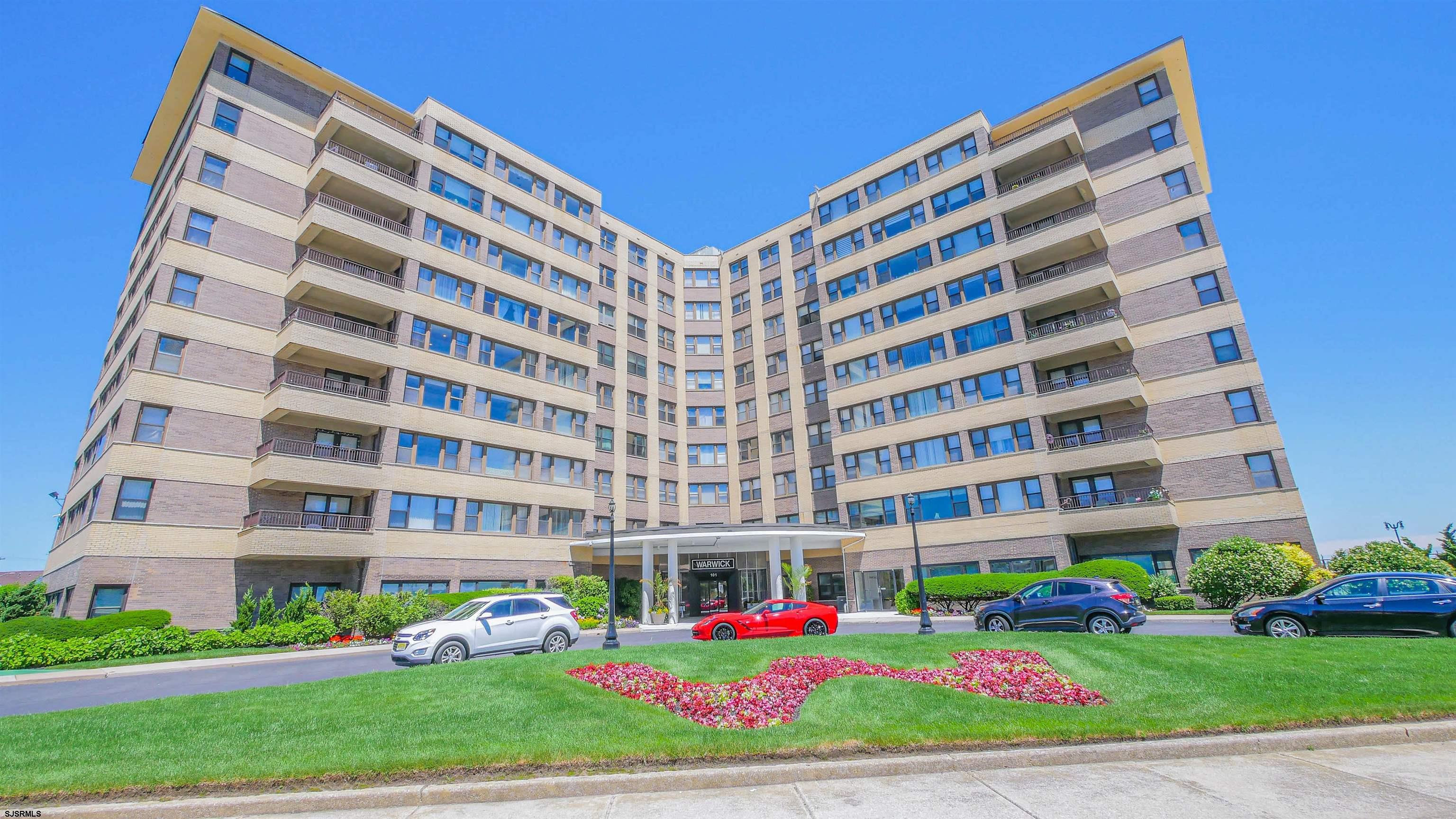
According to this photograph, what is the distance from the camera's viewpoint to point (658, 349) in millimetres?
51344

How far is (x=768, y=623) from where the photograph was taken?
2116cm

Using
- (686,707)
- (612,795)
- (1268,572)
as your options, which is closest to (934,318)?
(1268,572)

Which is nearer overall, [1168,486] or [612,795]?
[612,795]

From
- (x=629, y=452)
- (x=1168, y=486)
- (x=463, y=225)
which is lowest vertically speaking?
(x=1168, y=486)

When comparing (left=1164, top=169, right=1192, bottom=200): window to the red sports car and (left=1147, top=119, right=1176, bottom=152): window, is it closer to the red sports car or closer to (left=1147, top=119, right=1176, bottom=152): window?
(left=1147, top=119, right=1176, bottom=152): window

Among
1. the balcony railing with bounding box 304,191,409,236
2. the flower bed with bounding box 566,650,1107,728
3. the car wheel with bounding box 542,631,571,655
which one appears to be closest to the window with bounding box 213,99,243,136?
the balcony railing with bounding box 304,191,409,236

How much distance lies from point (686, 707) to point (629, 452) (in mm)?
37328

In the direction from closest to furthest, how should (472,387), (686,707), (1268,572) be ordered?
(686,707) → (1268,572) → (472,387)

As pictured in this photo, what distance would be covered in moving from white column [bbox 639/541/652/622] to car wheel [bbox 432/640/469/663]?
19587mm

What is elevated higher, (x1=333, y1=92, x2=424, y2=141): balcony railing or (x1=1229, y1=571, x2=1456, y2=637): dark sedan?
(x1=333, y1=92, x2=424, y2=141): balcony railing

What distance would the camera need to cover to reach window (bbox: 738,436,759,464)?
49.7 m

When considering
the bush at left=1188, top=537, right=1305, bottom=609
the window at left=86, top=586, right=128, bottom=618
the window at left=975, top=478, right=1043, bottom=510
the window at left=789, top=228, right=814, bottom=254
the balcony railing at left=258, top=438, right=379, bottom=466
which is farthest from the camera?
the window at left=789, top=228, right=814, bottom=254

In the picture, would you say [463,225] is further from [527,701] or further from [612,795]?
[612,795]

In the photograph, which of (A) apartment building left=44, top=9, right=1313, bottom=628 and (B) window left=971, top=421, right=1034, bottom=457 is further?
(B) window left=971, top=421, right=1034, bottom=457
